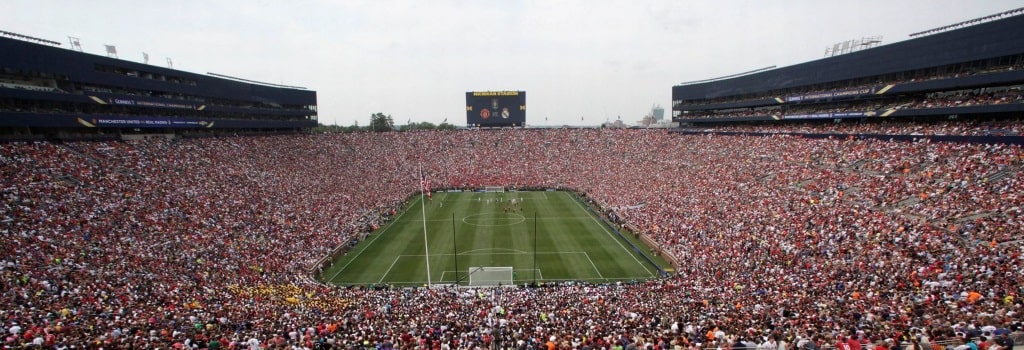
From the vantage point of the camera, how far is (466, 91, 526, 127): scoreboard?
80.1m

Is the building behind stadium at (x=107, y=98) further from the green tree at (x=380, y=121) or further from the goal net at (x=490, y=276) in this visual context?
the green tree at (x=380, y=121)

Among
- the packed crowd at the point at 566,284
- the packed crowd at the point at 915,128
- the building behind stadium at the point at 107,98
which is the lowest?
the packed crowd at the point at 566,284

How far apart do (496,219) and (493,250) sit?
33.3ft

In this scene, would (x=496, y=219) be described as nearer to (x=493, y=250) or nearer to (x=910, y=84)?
(x=493, y=250)

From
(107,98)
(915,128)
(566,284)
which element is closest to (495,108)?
(107,98)

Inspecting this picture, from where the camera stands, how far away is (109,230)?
81.7 ft

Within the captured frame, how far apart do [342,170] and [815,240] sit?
49804 mm

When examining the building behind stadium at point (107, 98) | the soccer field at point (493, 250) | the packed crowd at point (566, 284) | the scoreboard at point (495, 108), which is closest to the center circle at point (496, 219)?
the soccer field at point (493, 250)

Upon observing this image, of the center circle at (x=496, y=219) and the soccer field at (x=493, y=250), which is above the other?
the center circle at (x=496, y=219)

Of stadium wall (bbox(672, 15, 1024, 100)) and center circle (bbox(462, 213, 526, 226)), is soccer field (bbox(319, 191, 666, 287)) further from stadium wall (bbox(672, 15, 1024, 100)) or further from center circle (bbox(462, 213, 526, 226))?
stadium wall (bbox(672, 15, 1024, 100))

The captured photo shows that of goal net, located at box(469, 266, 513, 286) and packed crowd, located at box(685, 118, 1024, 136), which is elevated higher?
packed crowd, located at box(685, 118, 1024, 136)

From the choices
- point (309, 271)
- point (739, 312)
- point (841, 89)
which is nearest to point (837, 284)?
point (739, 312)

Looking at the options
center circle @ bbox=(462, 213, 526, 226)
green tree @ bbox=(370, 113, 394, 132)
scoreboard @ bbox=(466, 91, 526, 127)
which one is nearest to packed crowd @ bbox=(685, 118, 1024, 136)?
center circle @ bbox=(462, 213, 526, 226)

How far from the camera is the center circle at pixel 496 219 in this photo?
44.2 meters
